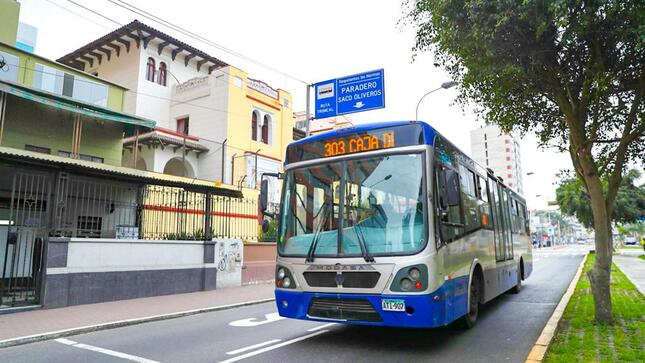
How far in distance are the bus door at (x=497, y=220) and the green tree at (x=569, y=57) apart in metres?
2.04

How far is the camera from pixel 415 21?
8.61m

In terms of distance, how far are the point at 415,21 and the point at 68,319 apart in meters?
9.49

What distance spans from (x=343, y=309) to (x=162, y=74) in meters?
27.6

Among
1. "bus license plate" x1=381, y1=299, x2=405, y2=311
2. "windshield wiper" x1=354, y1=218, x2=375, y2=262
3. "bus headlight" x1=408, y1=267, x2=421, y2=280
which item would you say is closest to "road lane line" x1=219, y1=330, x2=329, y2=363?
"bus license plate" x1=381, y1=299, x2=405, y2=311

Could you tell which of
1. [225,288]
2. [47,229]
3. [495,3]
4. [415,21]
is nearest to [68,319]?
[47,229]

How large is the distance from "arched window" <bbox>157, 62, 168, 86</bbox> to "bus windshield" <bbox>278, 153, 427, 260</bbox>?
84.3 feet

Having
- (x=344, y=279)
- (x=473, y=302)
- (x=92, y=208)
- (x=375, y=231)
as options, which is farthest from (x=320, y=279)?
(x=92, y=208)

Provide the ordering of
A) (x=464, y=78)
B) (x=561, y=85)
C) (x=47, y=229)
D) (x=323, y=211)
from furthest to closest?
(x=47, y=229)
(x=464, y=78)
(x=561, y=85)
(x=323, y=211)

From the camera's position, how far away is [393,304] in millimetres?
5762

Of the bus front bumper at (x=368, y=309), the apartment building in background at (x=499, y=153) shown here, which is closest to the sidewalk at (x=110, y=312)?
the bus front bumper at (x=368, y=309)

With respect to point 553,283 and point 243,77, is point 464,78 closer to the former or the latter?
point 553,283

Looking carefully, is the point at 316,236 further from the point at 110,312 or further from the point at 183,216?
the point at 183,216

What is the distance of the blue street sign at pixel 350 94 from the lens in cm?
1445

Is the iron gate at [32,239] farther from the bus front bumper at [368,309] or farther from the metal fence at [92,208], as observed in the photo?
the bus front bumper at [368,309]
